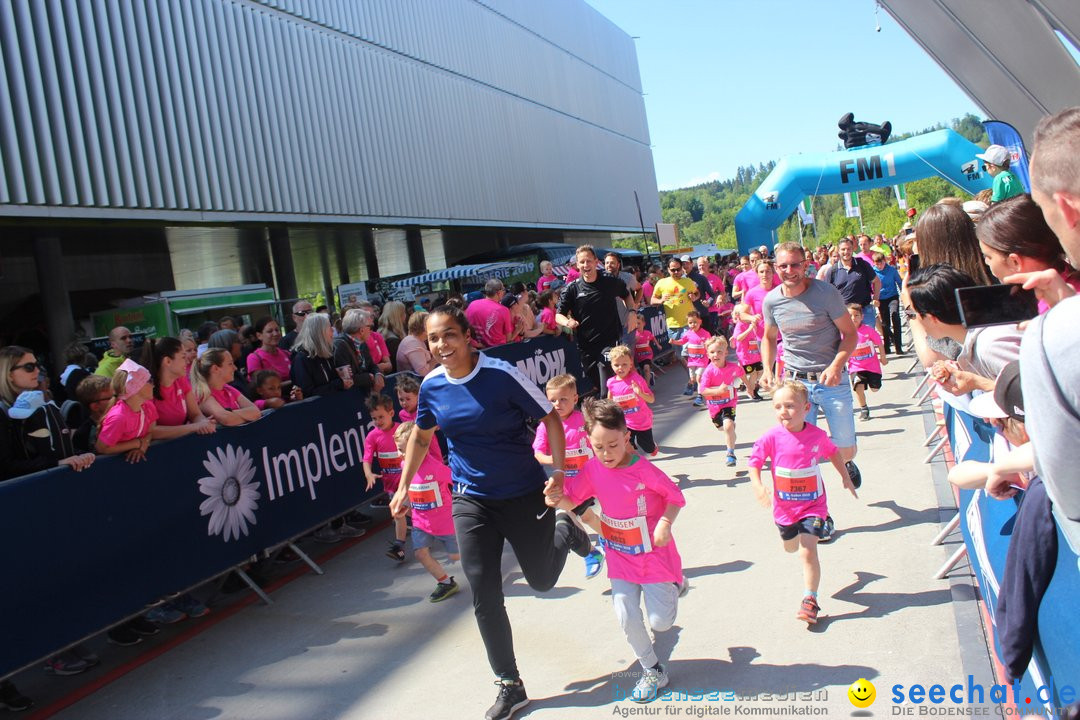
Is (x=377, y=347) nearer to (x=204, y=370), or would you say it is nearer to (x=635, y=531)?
(x=204, y=370)

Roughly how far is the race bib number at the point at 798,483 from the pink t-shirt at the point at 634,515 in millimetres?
901

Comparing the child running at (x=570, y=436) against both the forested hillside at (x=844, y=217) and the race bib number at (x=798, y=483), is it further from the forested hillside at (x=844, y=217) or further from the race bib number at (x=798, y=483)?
the forested hillside at (x=844, y=217)

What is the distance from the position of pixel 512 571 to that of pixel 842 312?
3247mm

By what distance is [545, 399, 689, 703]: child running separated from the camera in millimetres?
4254

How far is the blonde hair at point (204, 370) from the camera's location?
693cm

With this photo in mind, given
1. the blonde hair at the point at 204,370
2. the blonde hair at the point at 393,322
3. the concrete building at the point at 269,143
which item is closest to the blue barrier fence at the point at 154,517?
the blonde hair at the point at 204,370

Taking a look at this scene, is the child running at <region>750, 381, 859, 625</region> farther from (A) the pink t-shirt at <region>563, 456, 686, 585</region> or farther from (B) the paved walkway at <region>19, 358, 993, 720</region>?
(A) the pink t-shirt at <region>563, 456, 686, 585</region>

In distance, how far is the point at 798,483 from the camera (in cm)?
498

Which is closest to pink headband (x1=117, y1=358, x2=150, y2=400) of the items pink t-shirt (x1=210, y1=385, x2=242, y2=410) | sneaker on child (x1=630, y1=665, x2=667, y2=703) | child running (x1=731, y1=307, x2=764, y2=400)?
pink t-shirt (x1=210, y1=385, x2=242, y2=410)

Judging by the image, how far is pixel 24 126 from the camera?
1327cm

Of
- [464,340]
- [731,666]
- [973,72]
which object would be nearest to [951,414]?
[731,666]

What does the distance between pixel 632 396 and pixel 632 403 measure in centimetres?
7

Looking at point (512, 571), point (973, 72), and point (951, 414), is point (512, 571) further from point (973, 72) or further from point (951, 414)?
point (973, 72)

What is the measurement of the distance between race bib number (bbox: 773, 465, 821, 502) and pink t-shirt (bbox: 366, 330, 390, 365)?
532cm
